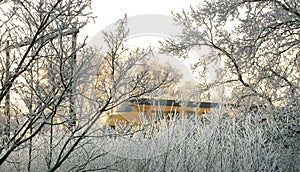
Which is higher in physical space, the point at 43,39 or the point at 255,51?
the point at 255,51

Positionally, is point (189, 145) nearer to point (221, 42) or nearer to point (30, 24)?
point (30, 24)

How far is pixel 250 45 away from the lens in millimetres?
6512

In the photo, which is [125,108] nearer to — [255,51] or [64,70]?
[64,70]

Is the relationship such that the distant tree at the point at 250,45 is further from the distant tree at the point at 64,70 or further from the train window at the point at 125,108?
the distant tree at the point at 64,70

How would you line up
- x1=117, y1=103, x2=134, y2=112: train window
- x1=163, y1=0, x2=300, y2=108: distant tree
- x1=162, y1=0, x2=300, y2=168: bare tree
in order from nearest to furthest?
x1=117, y1=103, x2=134, y2=112: train window < x1=162, y1=0, x2=300, y2=168: bare tree < x1=163, y1=0, x2=300, y2=108: distant tree

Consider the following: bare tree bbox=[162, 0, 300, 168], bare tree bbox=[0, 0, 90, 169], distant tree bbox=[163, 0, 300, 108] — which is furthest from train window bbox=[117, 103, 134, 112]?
distant tree bbox=[163, 0, 300, 108]

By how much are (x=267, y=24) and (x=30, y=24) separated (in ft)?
15.3

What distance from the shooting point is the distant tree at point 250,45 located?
612 centimetres

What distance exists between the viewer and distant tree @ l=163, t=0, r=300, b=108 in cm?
612

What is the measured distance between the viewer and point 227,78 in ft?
28.1

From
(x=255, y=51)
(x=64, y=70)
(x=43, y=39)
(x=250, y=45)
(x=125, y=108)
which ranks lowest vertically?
(x=125, y=108)

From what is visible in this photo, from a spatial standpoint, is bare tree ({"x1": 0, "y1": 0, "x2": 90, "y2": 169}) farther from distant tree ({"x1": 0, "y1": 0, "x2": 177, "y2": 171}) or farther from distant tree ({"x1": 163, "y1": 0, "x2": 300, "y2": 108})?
distant tree ({"x1": 163, "y1": 0, "x2": 300, "y2": 108})

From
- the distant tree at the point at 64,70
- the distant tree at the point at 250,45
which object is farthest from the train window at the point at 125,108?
the distant tree at the point at 250,45

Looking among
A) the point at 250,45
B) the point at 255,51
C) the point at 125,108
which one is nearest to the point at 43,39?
the point at 125,108
